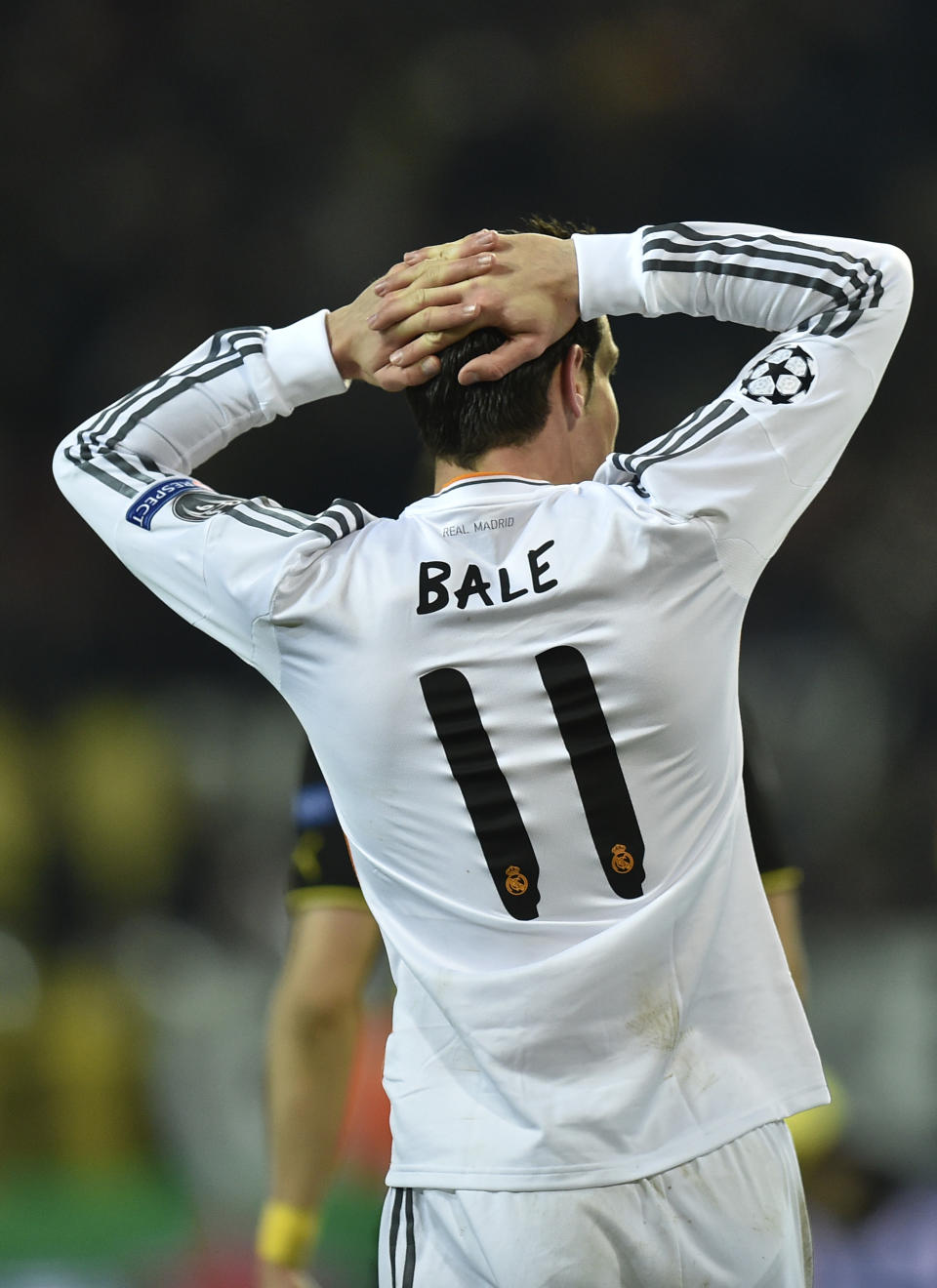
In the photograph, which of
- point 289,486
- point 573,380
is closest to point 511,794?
point 573,380

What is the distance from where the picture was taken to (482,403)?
1.44 metres

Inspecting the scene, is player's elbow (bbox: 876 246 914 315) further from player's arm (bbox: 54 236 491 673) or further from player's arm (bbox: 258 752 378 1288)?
player's arm (bbox: 258 752 378 1288)

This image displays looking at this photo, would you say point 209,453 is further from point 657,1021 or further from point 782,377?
point 657,1021

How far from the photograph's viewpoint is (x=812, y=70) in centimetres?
477

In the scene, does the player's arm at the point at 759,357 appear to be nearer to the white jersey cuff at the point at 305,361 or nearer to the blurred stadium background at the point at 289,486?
the white jersey cuff at the point at 305,361

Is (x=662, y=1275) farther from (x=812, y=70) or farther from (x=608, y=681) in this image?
(x=812, y=70)

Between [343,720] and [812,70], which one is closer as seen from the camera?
[343,720]

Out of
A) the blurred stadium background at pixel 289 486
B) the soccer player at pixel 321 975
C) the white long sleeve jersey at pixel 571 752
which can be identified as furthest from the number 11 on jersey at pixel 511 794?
the blurred stadium background at pixel 289 486

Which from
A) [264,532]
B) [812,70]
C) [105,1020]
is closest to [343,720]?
[264,532]

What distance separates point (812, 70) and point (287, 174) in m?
1.85

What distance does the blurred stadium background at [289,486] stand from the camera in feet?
13.2

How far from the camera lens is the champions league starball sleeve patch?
1.32 meters

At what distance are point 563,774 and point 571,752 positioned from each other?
22mm

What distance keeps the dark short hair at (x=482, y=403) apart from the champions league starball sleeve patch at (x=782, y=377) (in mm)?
225
